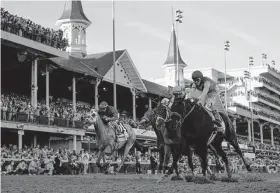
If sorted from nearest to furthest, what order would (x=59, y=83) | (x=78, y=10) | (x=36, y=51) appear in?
(x=36, y=51) < (x=59, y=83) < (x=78, y=10)

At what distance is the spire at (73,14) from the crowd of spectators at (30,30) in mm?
32279

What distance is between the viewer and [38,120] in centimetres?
3155

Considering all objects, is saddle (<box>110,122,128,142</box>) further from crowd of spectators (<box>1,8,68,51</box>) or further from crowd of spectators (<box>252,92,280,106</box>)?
crowd of spectators (<box>252,92,280,106</box>)

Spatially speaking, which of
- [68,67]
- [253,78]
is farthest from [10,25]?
[253,78]

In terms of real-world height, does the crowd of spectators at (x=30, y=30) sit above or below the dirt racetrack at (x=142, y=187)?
above

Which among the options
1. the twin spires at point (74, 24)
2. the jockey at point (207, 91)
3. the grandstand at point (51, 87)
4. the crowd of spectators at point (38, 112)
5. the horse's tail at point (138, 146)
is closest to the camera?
the jockey at point (207, 91)

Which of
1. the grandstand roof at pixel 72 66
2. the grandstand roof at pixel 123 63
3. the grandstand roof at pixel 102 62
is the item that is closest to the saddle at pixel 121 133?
the grandstand roof at pixel 72 66

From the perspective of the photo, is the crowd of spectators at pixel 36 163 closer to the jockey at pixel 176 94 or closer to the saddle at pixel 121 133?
the saddle at pixel 121 133

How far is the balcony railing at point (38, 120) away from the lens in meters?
29.2

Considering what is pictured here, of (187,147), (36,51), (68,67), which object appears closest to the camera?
(187,147)

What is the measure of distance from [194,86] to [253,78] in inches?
3484

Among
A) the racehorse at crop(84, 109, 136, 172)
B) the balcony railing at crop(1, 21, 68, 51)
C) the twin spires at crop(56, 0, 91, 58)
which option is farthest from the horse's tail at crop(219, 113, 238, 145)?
the twin spires at crop(56, 0, 91, 58)

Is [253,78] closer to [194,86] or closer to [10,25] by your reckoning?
[10,25]

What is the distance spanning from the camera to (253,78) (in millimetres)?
99438
